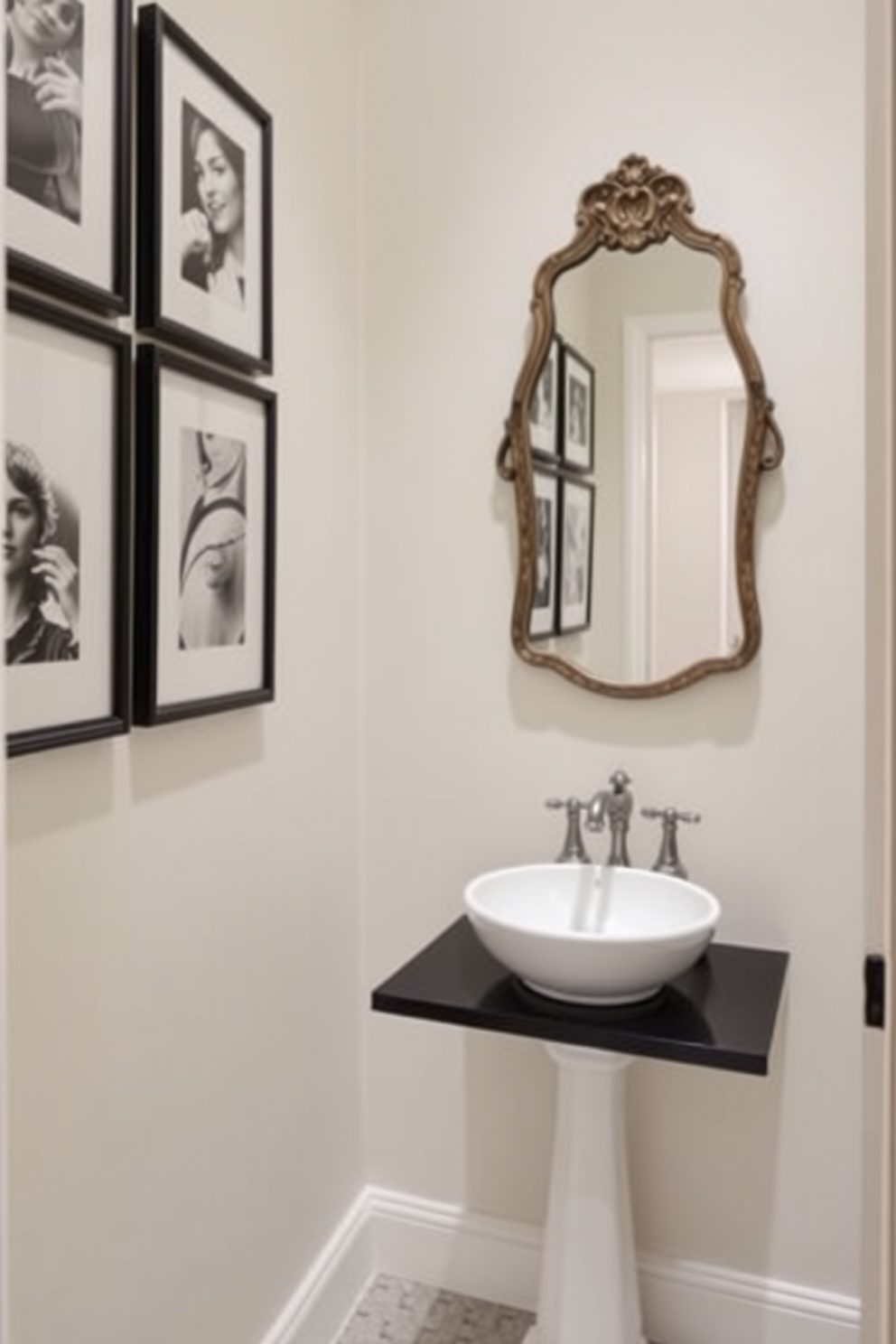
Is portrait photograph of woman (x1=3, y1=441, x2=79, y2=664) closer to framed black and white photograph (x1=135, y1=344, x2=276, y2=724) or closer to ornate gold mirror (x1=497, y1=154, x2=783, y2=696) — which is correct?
framed black and white photograph (x1=135, y1=344, x2=276, y2=724)

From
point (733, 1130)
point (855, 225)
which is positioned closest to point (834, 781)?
point (733, 1130)

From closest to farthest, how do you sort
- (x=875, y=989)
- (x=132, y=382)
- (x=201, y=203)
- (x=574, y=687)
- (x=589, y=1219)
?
(x=875, y=989) < (x=132, y=382) < (x=201, y=203) < (x=589, y=1219) < (x=574, y=687)

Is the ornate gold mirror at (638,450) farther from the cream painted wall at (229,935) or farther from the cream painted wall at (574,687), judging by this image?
the cream painted wall at (229,935)

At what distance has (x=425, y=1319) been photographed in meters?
2.06

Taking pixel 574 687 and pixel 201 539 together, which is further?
pixel 574 687

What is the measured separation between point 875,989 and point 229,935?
3.45 feet

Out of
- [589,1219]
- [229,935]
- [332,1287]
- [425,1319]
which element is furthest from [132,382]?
[425,1319]

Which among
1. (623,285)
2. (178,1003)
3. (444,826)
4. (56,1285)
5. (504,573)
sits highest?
(623,285)

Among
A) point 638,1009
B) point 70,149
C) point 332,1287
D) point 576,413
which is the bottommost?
point 332,1287

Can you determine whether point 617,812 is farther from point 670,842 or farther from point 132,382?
point 132,382

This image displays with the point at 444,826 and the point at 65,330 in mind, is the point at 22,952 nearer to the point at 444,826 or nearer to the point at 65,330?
the point at 65,330

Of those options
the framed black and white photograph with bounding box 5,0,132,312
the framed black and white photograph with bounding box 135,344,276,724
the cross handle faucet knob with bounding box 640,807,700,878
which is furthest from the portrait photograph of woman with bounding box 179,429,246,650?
the cross handle faucet knob with bounding box 640,807,700,878

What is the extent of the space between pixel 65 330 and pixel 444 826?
1255 millimetres

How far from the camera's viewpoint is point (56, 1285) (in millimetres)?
1272
